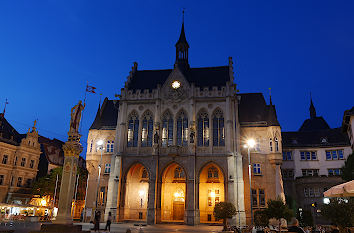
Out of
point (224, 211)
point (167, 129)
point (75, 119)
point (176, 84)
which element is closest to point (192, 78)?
point (176, 84)

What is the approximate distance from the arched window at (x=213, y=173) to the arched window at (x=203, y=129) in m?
4.51

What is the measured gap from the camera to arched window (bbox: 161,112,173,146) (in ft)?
150

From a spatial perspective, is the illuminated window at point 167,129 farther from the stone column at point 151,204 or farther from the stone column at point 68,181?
the stone column at point 68,181

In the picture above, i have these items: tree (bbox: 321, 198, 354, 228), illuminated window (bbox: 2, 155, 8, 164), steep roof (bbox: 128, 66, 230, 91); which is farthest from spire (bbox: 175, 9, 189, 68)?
tree (bbox: 321, 198, 354, 228)

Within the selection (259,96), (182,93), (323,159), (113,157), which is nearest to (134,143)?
(113,157)

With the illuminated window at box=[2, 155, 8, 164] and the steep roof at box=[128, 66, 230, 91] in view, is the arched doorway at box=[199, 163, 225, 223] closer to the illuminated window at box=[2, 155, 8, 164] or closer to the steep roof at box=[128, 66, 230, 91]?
the steep roof at box=[128, 66, 230, 91]

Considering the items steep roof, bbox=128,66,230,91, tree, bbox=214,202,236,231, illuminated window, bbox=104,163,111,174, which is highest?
steep roof, bbox=128,66,230,91

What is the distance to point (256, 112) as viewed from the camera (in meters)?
49.4

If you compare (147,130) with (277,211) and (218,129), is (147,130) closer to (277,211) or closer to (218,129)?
(218,129)

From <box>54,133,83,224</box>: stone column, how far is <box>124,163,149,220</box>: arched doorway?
22601 mm

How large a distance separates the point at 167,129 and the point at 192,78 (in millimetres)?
11104

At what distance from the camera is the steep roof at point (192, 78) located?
164ft

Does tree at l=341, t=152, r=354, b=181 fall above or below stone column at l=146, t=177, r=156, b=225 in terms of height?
above

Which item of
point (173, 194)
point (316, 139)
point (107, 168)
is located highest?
point (316, 139)
